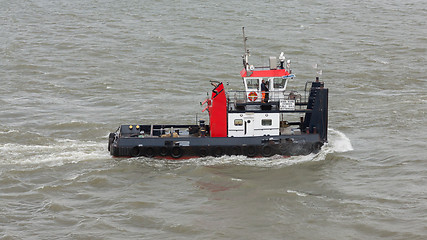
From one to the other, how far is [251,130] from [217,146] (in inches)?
59.2

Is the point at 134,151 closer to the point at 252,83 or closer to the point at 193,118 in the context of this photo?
the point at 252,83

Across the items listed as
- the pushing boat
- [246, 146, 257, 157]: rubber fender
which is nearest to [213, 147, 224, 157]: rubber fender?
the pushing boat

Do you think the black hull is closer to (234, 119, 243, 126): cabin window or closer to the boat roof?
(234, 119, 243, 126): cabin window

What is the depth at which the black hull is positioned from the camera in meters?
22.7

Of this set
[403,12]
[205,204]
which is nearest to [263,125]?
[205,204]

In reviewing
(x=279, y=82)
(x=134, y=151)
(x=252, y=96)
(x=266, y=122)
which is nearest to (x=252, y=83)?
(x=252, y=96)

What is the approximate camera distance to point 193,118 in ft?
95.6

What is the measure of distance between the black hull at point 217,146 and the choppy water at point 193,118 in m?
0.36

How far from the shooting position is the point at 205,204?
65.0 feet

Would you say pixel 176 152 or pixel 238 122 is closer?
pixel 176 152

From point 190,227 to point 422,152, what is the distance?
11254 mm

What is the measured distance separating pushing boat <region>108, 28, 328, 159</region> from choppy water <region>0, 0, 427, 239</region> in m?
0.47

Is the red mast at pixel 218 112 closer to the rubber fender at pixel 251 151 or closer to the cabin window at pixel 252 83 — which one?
the rubber fender at pixel 251 151

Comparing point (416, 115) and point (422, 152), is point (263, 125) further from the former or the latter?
point (416, 115)
